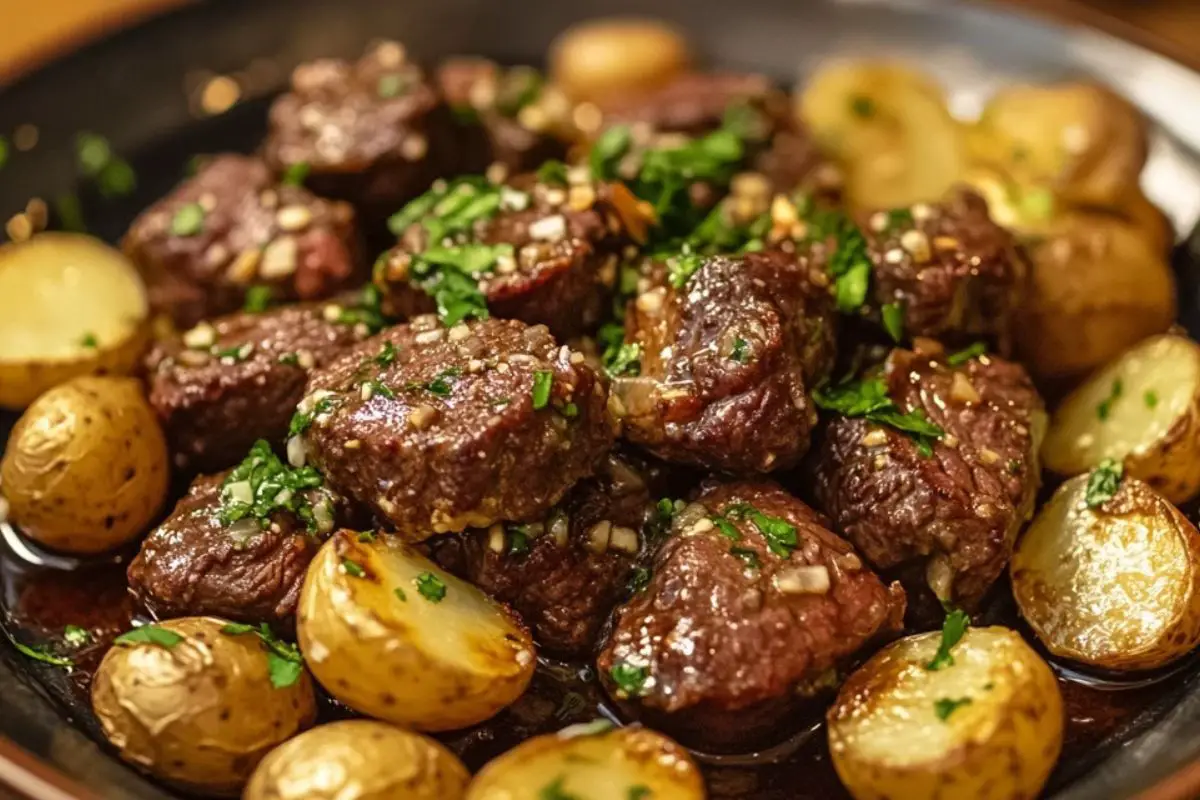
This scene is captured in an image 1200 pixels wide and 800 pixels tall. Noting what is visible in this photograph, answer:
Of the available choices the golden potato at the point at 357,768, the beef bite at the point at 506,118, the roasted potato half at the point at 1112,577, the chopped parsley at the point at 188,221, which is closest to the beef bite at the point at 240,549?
the golden potato at the point at 357,768

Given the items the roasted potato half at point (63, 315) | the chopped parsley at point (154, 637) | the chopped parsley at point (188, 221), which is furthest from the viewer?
the chopped parsley at point (188, 221)

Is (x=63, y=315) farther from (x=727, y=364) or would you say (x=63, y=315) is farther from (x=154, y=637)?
(x=727, y=364)

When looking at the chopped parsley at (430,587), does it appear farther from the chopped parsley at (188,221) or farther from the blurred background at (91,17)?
the blurred background at (91,17)

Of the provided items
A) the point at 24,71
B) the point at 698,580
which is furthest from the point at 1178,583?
the point at 24,71

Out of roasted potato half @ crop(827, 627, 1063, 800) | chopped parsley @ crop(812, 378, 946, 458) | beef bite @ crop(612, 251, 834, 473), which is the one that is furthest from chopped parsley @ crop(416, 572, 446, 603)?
chopped parsley @ crop(812, 378, 946, 458)

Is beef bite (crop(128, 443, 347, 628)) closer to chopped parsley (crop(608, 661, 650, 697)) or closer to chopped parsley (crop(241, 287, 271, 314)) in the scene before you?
chopped parsley (crop(241, 287, 271, 314))

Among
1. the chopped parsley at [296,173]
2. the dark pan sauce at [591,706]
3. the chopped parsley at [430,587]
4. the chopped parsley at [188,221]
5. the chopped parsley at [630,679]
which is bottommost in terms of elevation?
the dark pan sauce at [591,706]

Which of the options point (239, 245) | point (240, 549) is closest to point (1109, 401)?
point (240, 549)

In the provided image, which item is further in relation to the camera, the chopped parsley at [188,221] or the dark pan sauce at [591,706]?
the chopped parsley at [188,221]
